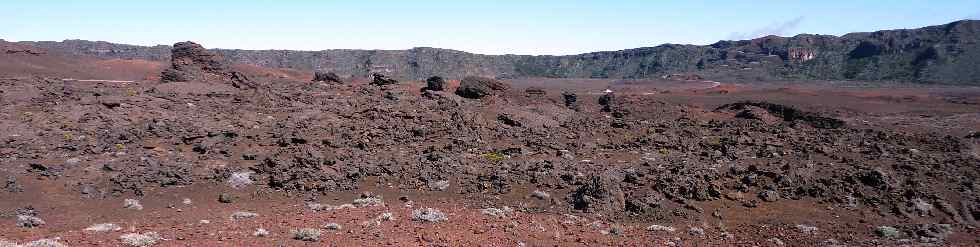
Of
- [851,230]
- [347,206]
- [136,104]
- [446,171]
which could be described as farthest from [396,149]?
[851,230]

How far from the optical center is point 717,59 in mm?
100812

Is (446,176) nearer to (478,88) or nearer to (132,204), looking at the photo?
(132,204)

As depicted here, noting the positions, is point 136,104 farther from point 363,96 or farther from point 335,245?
point 335,245

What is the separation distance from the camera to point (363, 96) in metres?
29.7

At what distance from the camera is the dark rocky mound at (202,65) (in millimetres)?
32362

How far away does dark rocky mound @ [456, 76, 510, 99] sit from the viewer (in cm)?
3095

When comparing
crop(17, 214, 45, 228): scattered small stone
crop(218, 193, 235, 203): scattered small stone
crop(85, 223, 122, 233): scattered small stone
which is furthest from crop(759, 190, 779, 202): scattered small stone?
crop(17, 214, 45, 228): scattered small stone

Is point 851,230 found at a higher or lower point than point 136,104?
lower

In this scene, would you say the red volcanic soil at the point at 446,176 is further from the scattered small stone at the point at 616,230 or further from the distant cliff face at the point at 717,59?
the distant cliff face at the point at 717,59

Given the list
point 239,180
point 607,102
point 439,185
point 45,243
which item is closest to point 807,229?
point 439,185

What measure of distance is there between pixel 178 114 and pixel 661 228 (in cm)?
1695

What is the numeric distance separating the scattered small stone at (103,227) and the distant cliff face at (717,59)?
247 ft

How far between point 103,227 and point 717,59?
9986 centimetres

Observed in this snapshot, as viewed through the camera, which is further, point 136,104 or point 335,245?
point 136,104
